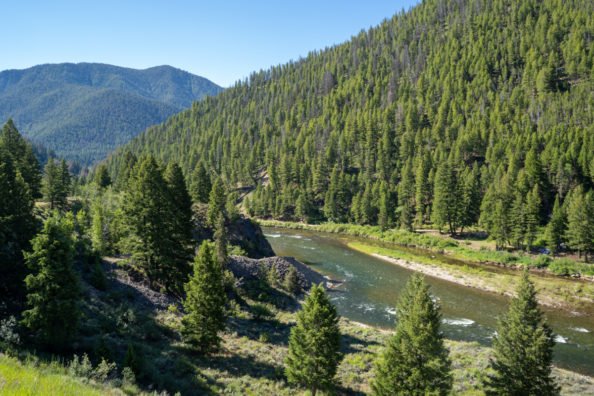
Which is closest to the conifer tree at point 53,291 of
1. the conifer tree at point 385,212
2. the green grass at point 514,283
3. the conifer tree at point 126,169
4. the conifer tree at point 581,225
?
the conifer tree at point 126,169

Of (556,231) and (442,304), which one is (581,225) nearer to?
(556,231)

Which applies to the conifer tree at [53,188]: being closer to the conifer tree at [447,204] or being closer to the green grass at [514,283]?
the green grass at [514,283]

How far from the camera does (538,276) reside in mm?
59688

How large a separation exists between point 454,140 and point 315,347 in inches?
4518

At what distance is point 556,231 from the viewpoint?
68.6m

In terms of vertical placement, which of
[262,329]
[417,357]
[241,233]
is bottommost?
[262,329]

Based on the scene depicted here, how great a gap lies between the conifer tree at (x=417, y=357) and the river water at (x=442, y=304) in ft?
71.0

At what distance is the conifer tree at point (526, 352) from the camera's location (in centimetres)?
2038

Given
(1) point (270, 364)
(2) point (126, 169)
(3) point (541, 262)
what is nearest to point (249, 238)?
(2) point (126, 169)

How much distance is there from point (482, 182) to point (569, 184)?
18.5 m

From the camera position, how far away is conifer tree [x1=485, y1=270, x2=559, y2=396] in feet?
66.8

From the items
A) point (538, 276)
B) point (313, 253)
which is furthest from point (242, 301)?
point (538, 276)

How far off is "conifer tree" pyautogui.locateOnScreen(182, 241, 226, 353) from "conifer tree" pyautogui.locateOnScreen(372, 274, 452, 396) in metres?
12.4

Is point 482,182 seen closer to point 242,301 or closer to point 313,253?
point 313,253
